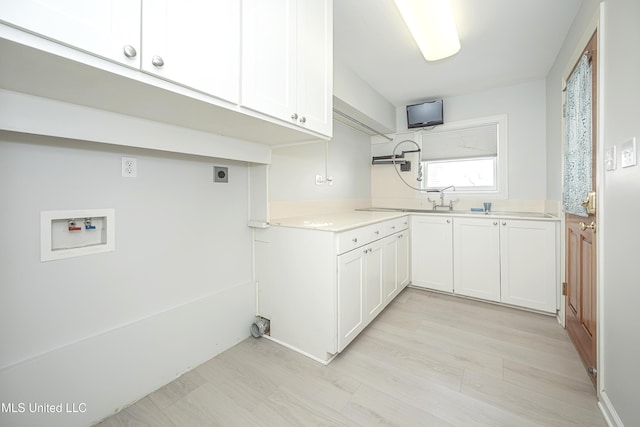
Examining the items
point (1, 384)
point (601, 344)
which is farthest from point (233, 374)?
point (601, 344)

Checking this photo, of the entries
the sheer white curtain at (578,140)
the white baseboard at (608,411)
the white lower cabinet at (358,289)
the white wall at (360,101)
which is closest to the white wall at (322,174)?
the white wall at (360,101)

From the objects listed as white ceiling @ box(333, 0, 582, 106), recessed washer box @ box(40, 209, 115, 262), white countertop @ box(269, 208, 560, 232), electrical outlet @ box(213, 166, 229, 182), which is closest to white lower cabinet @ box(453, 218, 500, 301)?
white countertop @ box(269, 208, 560, 232)

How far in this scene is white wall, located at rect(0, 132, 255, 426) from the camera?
1066 millimetres

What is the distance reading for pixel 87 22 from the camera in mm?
722

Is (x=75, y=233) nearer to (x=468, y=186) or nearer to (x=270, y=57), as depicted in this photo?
(x=270, y=57)

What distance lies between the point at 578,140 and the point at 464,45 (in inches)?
46.1

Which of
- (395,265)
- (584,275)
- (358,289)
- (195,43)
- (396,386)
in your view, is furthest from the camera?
(395,265)

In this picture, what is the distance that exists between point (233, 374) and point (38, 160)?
1483 millimetres

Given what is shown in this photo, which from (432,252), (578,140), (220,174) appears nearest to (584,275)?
(578,140)

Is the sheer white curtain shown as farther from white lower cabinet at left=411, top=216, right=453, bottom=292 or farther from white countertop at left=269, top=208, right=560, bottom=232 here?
white lower cabinet at left=411, top=216, right=453, bottom=292

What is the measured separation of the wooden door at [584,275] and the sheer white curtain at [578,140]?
5cm

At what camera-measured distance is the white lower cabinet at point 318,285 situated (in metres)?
1.70

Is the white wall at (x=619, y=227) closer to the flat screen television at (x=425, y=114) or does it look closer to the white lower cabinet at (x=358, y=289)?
the white lower cabinet at (x=358, y=289)

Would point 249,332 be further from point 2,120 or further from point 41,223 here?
point 2,120
